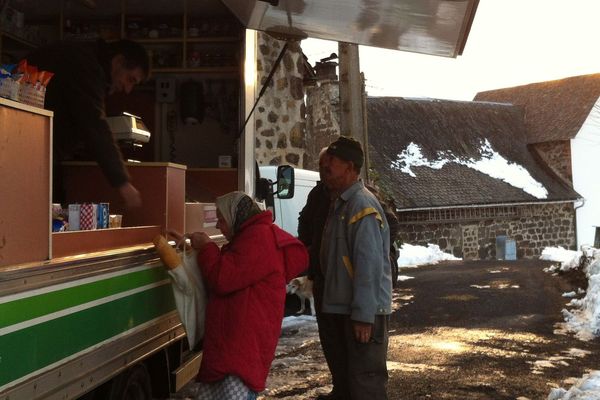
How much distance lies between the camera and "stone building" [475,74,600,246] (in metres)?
32.5

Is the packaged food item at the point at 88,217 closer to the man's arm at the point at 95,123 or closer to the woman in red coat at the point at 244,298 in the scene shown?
the man's arm at the point at 95,123

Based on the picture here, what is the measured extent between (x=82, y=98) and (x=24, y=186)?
1.13 metres

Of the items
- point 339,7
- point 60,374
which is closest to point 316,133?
point 339,7

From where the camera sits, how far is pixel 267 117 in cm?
1333

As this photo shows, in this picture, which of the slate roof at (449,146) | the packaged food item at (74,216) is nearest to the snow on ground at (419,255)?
the slate roof at (449,146)

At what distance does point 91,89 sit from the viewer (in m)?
3.69

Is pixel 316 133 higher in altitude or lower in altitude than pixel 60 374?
higher

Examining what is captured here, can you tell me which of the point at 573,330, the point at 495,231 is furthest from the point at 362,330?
the point at 495,231

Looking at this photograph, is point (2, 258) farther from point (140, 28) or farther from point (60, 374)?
point (140, 28)

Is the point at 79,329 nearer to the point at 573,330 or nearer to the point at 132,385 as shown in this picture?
the point at 132,385

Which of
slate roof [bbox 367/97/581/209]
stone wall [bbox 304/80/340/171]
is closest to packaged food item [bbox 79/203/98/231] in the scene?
stone wall [bbox 304/80/340/171]

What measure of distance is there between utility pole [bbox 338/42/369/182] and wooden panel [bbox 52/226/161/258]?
216 inches

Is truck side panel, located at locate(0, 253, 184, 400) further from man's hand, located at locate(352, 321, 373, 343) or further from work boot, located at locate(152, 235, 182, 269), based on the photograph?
man's hand, located at locate(352, 321, 373, 343)

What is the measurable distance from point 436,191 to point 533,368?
68.9 ft
